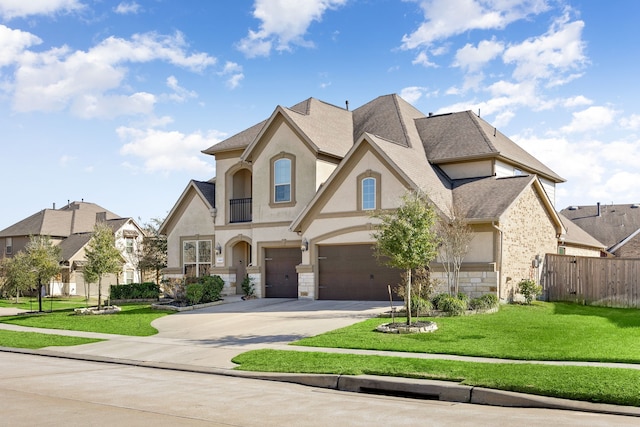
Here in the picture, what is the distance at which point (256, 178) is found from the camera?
3083 cm

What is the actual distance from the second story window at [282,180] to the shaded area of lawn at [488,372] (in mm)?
15377

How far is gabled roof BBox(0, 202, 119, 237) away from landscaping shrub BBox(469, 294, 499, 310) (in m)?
42.0

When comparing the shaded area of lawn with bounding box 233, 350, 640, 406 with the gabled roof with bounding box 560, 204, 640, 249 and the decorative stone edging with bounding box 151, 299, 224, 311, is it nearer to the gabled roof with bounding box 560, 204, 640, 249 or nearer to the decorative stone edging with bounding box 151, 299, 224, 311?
the decorative stone edging with bounding box 151, 299, 224, 311

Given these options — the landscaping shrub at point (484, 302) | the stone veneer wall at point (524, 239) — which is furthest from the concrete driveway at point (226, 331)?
the stone veneer wall at point (524, 239)

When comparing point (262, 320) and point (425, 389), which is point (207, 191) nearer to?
point (262, 320)

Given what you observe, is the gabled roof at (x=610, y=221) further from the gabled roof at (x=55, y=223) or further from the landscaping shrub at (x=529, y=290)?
the gabled roof at (x=55, y=223)

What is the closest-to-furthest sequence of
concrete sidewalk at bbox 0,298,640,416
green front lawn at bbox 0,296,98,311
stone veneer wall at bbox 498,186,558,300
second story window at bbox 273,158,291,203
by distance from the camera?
concrete sidewalk at bbox 0,298,640,416 < stone veneer wall at bbox 498,186,558,300 < second story window at bbox 273,158,291,203 < green front lawn at bbox 0,296,98,311

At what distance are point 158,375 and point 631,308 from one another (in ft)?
64.4

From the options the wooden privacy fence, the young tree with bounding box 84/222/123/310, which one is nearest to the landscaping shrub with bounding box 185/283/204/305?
the young tree with bounding box 84/222/123/310

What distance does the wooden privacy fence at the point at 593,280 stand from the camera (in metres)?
25.7

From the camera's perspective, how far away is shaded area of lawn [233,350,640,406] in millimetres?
10234

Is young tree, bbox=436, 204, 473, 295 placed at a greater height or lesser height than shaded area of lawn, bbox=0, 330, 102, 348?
greater

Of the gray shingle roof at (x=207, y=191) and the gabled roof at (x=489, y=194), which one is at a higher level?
the gray shingle roof at (x=207, y=191)

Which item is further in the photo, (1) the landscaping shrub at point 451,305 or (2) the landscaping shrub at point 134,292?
(2) the landscaping shrub at point 134,292
